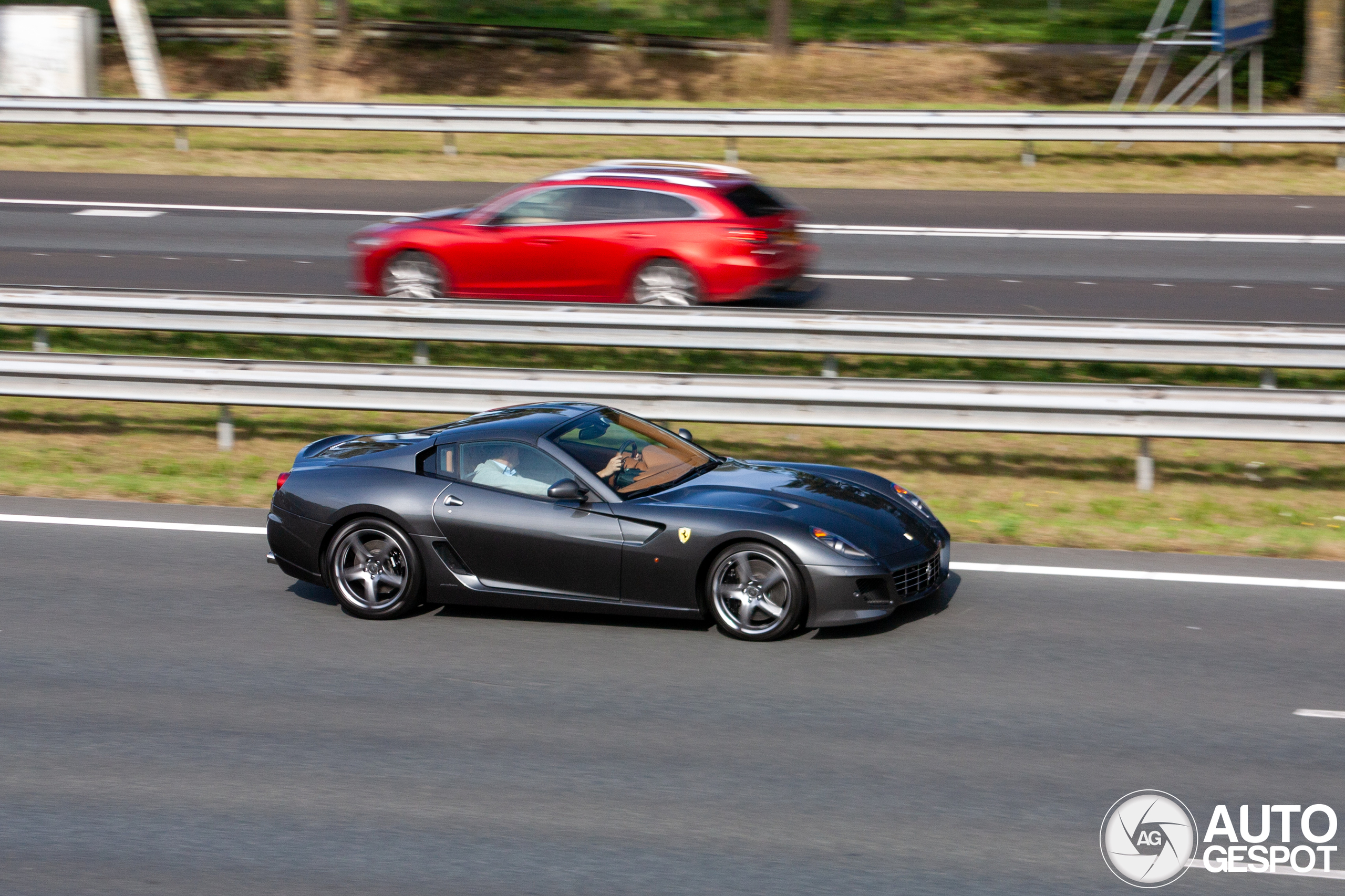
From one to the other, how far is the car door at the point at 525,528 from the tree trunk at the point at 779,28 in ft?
71.3

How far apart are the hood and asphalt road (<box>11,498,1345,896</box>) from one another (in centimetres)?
53

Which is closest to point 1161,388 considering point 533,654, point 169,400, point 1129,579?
point 1129,579

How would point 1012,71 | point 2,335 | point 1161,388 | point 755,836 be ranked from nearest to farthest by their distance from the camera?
point 755,836 < point 1161,388 < point 2,335 < point 1012,71

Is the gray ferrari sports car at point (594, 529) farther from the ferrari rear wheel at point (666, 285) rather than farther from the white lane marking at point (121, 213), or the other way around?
the white lane marking at point (121, 213)

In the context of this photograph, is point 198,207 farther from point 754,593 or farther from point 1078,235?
point 754,593

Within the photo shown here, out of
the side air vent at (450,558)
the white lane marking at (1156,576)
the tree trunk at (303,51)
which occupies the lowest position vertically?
the white lane marking at (1156,576)

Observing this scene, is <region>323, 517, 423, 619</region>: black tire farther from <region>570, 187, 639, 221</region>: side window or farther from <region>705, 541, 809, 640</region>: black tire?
<region>570, 187, 639, 221</region>: side window

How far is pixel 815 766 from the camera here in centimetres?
616

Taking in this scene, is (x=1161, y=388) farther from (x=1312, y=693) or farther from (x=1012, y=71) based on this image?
(x=1012, y=71)

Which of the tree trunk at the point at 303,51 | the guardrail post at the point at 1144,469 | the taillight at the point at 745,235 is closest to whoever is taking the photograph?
the guardrail post at the point at 1144,469

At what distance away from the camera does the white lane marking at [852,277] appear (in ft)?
51.9

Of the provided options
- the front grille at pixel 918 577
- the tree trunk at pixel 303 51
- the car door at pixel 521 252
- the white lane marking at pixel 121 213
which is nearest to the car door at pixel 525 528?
the front grille at pixel 918 577

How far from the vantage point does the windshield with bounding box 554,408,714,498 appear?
8.24m

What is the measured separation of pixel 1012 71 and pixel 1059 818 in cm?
2420
